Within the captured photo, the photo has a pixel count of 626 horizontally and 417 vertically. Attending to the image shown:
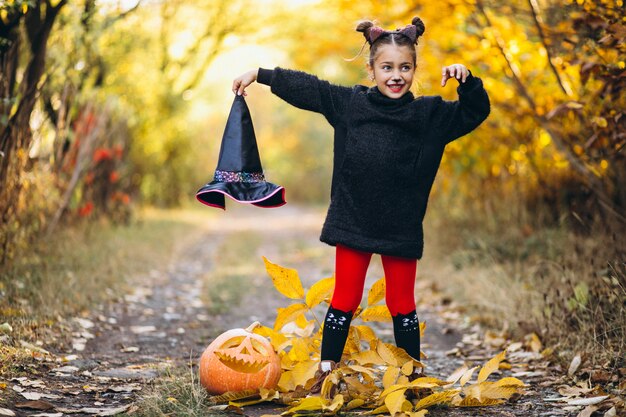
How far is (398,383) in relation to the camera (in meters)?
3.27

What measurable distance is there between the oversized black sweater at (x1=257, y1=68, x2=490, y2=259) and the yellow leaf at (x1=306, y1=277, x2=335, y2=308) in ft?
1.14

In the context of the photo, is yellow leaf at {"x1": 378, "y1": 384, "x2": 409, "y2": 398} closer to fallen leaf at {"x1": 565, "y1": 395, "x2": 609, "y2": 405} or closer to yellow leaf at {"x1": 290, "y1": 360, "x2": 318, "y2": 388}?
yellow leaf at {"x1": 290, "y1": 360, "x2": 318, "y2": 388}

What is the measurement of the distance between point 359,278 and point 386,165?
21.1 inches

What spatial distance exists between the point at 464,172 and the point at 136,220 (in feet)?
17.9

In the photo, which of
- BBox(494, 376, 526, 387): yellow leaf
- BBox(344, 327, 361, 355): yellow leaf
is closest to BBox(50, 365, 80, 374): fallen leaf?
BBox(344, 327, 361, 355): yellow leaf

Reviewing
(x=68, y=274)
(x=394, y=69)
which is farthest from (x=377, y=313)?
(x=68, y=274)

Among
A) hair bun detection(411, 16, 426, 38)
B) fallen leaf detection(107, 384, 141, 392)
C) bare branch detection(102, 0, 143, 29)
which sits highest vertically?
bare branch detection(102, 0, 143, 29)

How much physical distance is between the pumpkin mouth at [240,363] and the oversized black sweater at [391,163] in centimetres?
65

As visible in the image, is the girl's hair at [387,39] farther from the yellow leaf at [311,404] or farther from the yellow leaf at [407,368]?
the yellow leaf at [311,404]

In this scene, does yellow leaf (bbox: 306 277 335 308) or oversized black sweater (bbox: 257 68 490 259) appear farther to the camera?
yellow leaf (bbox: 306 277 335 308)

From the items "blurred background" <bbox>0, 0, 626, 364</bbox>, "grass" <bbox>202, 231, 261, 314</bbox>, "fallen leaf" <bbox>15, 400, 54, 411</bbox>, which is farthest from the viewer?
"grass" <bbox>202, 231, 261, 314</bbox>

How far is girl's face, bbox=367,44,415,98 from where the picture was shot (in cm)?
325

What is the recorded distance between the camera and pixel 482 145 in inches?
277

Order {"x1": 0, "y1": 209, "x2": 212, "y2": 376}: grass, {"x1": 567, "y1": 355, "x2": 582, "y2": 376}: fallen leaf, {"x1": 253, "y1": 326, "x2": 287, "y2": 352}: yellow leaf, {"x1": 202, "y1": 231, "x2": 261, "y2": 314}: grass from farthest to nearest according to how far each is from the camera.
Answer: {"x1": 202, "y1": 231, "x2": 261, "y2": 314}: grass, {"x1": 0, "y1": 209, "x2": 212, "y2": 376}: grass, {"x1": 567, "y1": 355, "x2": 582, "y2": 376}: fallen leaf, {"x1": 253, "y1": 326, "x2": 287, "y2": 352}: yellow leaf
